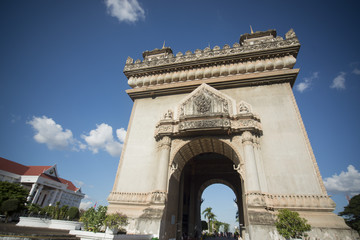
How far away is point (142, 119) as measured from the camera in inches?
575

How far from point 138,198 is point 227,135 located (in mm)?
6593

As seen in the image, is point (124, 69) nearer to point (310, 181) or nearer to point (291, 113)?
point (291, 113)

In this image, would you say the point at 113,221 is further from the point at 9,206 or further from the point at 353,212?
the point at 353,212

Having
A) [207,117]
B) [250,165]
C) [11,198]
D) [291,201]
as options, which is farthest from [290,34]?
[11,198]

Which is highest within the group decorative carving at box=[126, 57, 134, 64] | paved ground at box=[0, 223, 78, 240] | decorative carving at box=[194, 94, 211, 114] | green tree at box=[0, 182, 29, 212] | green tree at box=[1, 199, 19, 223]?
decorative carving at box=[126, 57, 134, 64]

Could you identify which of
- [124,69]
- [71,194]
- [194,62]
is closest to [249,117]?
[194,62]

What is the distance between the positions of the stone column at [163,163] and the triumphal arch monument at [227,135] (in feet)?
0.18

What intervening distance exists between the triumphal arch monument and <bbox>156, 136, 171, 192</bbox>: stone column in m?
0.06

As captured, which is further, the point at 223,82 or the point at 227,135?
the point at 223,82

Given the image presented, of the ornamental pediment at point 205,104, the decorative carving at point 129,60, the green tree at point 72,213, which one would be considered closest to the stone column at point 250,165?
the ornamental pediment at point 205,104

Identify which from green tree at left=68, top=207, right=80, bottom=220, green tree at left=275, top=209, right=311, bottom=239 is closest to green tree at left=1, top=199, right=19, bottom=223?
green tree at left=68, top=207, right=80, bottom=220

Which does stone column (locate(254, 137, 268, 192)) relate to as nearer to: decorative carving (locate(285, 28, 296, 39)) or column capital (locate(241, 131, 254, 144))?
column capital (locate(241, 131, 254, 144))

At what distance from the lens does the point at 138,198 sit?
1138 centimetres

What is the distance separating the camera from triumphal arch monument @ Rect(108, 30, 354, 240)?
955 cm
